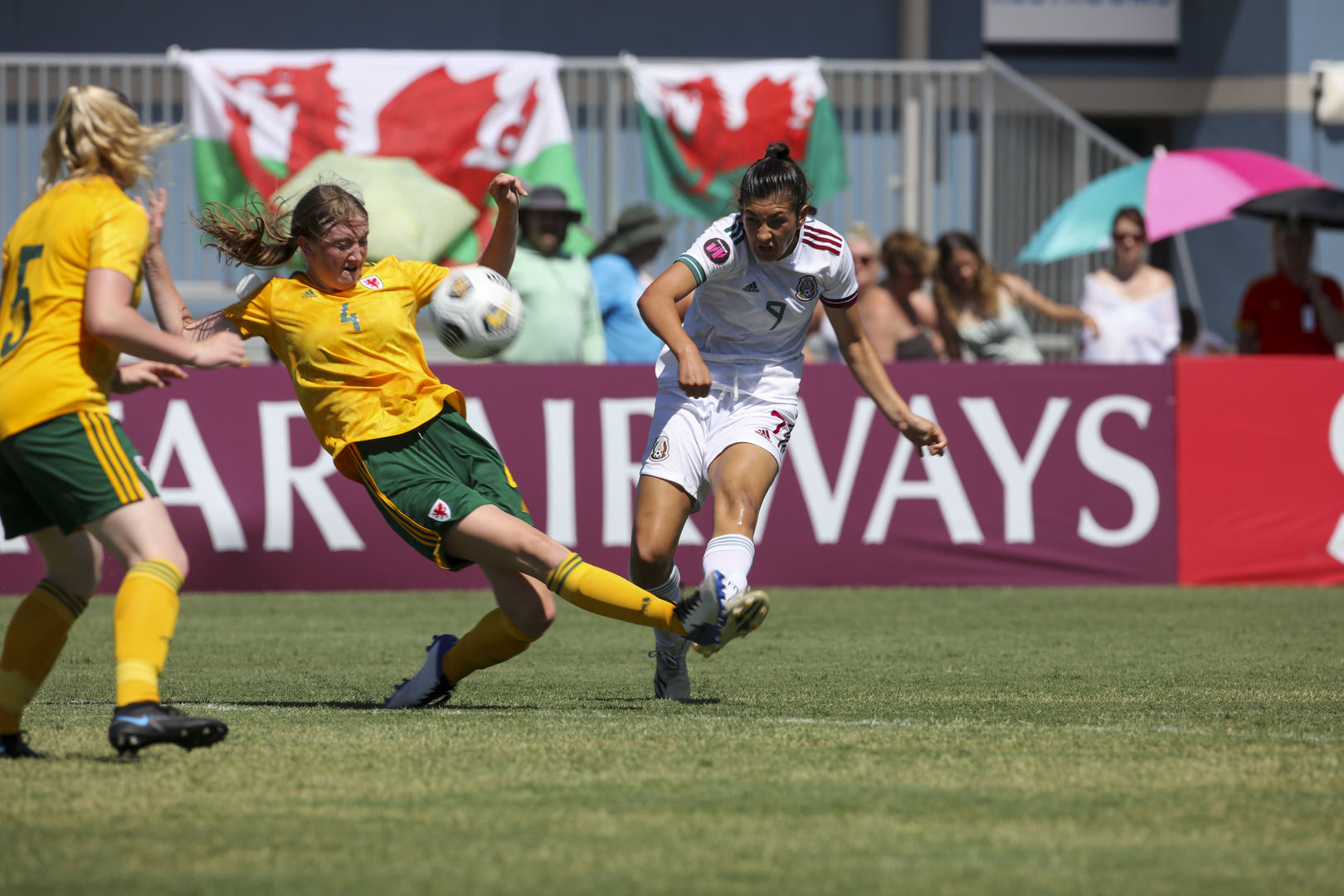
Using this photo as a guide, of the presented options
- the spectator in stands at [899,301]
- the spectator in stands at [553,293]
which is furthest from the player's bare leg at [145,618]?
the spectator in stands at [899,301]

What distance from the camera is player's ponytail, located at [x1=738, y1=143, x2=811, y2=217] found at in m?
5.49

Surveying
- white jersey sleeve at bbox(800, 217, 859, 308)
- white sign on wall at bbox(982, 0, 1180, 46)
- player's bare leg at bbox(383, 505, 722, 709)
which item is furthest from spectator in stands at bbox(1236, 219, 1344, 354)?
player's bare leg at bbox(383, 505, 722, 709)

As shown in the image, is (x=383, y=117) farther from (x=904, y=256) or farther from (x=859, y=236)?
(x=904, y=256)

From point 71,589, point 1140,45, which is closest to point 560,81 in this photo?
point 1140,45

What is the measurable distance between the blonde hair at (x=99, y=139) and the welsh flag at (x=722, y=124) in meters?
8.82

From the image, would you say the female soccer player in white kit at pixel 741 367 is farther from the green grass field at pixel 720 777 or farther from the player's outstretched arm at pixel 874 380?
the green grass field at pixel 720 777

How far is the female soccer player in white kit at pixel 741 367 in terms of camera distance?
553 centimetres

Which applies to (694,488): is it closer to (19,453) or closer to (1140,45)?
(19,453)

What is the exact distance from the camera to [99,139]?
14.7 ft

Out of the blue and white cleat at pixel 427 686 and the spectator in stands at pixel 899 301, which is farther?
the spectator in stands at pixel 899 301

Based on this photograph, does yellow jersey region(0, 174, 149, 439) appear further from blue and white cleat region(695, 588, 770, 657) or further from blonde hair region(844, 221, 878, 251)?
blonde hair region(844, 221, 878, 251)

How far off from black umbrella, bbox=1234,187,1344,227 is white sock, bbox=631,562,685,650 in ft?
22.5

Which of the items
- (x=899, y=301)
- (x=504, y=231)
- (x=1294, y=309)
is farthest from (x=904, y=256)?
(x=504, y=231)

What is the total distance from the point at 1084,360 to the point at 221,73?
22.1 ft
